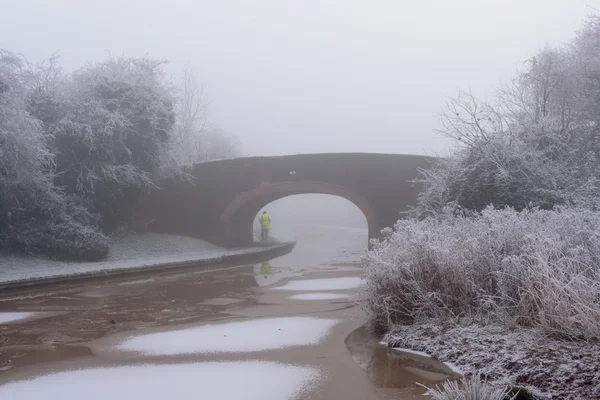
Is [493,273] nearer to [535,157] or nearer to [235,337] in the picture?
[235,337]

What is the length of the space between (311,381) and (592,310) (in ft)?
7.64

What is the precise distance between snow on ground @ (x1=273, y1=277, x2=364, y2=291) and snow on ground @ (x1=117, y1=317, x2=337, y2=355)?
11.8ft

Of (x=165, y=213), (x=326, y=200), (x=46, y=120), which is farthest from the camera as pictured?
(x=326, y=200)

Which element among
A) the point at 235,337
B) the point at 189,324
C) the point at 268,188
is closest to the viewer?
the point at 235,337

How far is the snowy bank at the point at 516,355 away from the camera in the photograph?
419 cm

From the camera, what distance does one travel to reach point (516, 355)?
4.87m

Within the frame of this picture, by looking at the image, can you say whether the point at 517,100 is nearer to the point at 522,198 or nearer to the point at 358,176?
the point at 358,176

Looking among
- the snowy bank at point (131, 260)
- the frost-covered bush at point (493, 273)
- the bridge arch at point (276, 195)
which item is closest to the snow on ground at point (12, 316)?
the snowy bank at point (131, 260)

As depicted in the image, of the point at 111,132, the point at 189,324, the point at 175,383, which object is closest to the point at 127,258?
the point at 111,132

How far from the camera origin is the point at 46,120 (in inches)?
738

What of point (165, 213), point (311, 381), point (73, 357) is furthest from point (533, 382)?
point (165, 213)

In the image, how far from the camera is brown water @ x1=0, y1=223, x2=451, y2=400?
5.35 meters

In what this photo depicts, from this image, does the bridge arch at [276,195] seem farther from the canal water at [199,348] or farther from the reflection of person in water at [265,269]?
the canal water at [199,348]

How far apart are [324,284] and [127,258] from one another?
314 inches
